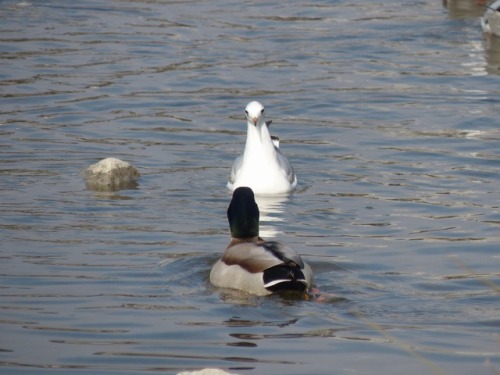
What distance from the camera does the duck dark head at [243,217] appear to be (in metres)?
10.9

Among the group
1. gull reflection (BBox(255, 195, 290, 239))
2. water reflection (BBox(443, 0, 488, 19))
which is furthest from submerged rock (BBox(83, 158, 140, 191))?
water reflection (BBox(443, 0, 488, 19))

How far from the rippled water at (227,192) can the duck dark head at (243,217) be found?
459 millimetres

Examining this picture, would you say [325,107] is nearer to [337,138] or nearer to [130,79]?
[337,138]

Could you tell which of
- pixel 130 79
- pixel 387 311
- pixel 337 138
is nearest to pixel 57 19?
pixel 130 79

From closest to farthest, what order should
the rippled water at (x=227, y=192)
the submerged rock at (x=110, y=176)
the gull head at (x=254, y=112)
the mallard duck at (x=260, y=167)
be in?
the rippled water at (x=227, y=192) → the submerged rock at (x=110, y=176) → the mallard duck at (x=260, y=167) → the gull head at (x=254, y=112)

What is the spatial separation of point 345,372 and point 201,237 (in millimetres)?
4289

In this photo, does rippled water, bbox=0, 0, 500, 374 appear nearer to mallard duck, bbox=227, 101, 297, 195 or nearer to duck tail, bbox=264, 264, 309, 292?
duck tail, bbox=264, 264, 309, 292

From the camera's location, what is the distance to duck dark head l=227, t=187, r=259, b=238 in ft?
35.8

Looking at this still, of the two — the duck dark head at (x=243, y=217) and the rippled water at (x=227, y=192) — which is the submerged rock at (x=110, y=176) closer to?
the rippled water at (x=227, y=192)

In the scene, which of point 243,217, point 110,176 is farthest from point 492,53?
point 243,217

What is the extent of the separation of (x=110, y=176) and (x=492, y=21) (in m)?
12.3

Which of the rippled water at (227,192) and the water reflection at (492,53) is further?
the water reflection at (492,53)

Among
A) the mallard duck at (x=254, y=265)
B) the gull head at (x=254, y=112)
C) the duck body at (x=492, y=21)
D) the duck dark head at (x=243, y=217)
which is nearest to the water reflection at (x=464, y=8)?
the duck body at (x=492, y=21)

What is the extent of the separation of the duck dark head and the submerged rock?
335 centimetres
